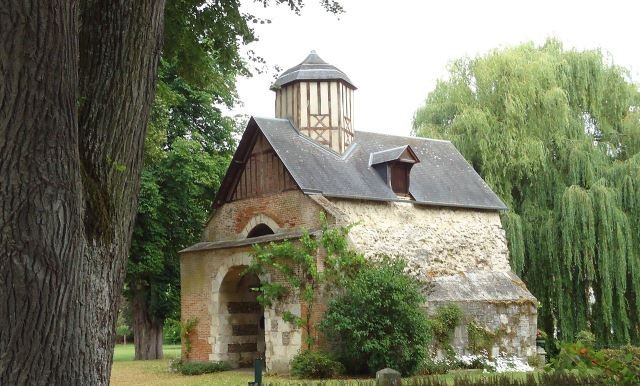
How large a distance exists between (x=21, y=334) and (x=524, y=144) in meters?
19.1

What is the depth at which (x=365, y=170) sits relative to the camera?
18781 millimetres

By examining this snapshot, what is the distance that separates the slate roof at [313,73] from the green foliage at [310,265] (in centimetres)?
487

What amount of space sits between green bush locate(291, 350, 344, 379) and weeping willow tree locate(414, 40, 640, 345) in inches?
308

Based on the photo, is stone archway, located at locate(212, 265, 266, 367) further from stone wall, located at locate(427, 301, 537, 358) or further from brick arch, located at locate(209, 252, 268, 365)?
stone wall, located at locate(427, 301, 537, 358)

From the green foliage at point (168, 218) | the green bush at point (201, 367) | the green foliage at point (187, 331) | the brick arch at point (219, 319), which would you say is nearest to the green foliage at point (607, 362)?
the green bush at point (201, 367)

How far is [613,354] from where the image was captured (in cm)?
575

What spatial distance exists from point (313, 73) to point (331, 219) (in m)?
4.96

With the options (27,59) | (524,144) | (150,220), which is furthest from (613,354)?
(150,220)

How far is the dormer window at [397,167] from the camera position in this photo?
18.5 m

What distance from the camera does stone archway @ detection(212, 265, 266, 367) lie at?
60.2ft

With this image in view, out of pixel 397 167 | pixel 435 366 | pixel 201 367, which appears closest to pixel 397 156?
pixel 397 167

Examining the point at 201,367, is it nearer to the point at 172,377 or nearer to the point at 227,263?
the point at 172,377

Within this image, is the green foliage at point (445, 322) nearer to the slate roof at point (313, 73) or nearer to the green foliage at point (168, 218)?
the slate roof at point (313, 73)

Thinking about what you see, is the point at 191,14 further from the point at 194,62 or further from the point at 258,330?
the point at 258,330
